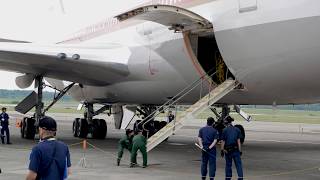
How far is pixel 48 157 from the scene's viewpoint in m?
4.98

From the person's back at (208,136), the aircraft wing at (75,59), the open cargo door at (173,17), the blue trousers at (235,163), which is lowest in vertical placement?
A: the blue trousers at (235,163)

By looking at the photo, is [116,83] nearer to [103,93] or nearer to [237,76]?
[103,93]

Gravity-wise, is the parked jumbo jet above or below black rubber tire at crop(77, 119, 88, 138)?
above

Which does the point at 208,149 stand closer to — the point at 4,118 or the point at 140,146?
the point at 140,146

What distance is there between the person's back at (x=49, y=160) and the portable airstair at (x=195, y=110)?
21.0 ft

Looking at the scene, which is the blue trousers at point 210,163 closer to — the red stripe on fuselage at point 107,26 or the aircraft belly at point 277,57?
the aircraft belly at point 277,57

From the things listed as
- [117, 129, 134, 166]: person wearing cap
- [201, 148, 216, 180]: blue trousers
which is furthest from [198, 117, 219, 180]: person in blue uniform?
[117, 129, 134, 166]: person wearing cap

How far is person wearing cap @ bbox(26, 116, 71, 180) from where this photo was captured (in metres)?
4.90

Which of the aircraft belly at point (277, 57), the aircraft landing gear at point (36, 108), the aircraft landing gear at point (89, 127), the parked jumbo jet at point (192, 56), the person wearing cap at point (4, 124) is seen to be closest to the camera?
the aircraft belly at point (277, 57)

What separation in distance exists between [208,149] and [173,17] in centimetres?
326

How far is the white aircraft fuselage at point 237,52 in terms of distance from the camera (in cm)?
970

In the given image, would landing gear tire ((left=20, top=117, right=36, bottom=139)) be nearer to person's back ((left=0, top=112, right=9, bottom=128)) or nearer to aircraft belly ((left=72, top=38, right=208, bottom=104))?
person's back ((left=0, top=112, right=9, bottom=128))

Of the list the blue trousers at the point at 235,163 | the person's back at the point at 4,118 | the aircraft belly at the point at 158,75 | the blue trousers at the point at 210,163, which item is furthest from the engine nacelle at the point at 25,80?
the blue trousers at the point at 235,163

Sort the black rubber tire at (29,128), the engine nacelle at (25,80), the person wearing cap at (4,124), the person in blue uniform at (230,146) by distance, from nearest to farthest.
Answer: the person in blue uniform at (230,146)
the person wearing cap at (4,124)
the black rubber tire at (29,128)
the engine nacelle at (25,80)
